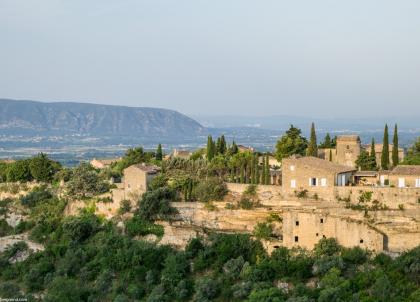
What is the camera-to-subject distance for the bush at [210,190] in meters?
34.6

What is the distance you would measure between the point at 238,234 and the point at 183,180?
5.32m

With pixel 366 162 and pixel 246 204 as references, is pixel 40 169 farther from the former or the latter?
pixel 366 162

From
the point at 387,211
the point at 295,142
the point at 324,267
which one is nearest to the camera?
the point at 324,267

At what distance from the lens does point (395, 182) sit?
31.7 meters

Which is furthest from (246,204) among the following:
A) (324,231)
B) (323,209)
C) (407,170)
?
(407,170)

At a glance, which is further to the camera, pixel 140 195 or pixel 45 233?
pixel 45 233

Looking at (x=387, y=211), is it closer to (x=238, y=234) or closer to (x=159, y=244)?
(x=238, y=234)

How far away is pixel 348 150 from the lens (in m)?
41.1

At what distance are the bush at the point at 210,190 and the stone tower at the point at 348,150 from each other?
31.3ft

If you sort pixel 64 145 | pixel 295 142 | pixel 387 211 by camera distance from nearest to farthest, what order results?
pixel 387 211
pixel 295 142
pixel 64 145

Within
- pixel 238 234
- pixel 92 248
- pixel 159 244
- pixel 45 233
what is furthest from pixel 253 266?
pixel 45 233

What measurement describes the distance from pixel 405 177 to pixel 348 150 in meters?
9.87

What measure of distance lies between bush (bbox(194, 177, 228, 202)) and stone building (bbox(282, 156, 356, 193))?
11.8 ft

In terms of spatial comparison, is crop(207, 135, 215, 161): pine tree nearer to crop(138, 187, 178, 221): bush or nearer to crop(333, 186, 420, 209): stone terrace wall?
crop(138, 187, 178, 221): bush
